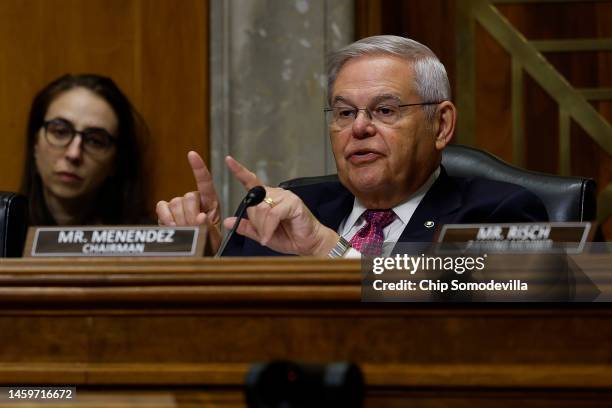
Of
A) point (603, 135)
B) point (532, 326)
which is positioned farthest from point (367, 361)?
point (603, 135)

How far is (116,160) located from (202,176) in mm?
1127

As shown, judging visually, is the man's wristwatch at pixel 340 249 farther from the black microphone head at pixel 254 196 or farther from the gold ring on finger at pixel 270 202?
the black microphone head at pixel 254 196

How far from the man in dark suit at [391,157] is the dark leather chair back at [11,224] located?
0.31 m

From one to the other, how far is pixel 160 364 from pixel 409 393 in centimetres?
30

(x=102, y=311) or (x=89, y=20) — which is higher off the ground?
(x=89, y=20)

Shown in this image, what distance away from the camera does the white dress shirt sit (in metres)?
2.24

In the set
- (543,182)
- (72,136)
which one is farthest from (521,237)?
(72,136)

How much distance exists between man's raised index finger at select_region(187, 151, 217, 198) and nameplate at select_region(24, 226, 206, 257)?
611 mm

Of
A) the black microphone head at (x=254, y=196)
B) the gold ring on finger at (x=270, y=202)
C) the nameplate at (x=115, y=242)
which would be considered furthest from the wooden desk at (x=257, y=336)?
the gold ring on finger at (x=270, y=202)

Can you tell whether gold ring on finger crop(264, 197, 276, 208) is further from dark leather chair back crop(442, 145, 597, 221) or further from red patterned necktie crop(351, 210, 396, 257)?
dark leather chair back crop(442, 145, 597, 221)

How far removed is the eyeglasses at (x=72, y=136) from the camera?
9.93 feet

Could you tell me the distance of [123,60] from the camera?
3371 mm

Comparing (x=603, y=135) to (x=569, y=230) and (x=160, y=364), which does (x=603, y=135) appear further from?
(x=160, y=364)

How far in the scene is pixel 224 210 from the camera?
321 centimetres
